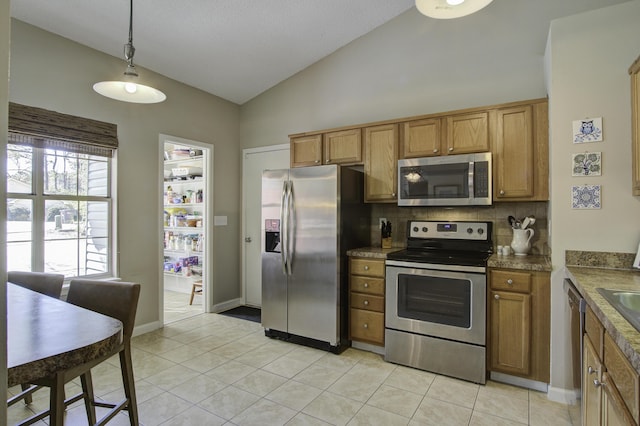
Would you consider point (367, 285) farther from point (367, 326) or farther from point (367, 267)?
point (367, 326)

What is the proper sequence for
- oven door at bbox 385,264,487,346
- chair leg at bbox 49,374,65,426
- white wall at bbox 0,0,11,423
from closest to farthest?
white wall at bbox 0,0,11,423 < chair leg at bbox 49,374,65,426 < oven door at bbox 385,264,487,346

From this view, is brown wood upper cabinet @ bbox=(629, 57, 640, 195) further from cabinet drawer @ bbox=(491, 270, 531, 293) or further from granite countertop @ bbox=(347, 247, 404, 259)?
granite countertop @ bbox=(347, 247, 404, 259)

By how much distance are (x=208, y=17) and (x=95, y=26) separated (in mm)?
948

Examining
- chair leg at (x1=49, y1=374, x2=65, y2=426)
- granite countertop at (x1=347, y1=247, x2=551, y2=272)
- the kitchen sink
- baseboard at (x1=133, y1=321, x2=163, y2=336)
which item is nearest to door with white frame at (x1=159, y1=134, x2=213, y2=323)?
baseboard at (x1=133, y1=321, x2=163, y2=336)

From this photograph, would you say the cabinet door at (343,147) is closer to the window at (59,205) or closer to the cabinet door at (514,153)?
the cabinet door at (514,153)

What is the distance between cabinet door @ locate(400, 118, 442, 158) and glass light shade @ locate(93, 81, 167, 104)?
2072 mm

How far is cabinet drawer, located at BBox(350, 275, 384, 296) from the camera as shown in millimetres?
2990

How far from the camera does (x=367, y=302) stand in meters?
3.06

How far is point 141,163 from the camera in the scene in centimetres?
353

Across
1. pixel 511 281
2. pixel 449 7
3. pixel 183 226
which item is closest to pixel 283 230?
pixel 511 281

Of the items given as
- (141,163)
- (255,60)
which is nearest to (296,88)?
(255,60)

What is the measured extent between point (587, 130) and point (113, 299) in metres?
3.10

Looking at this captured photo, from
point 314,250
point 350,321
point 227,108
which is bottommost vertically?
point 350,321

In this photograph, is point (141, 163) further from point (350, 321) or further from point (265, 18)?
point (350, 321)
